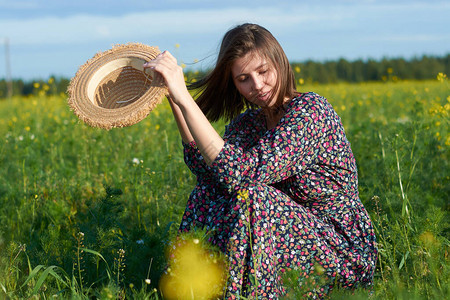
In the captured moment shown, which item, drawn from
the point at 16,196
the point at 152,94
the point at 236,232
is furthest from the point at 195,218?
the point at 16,196

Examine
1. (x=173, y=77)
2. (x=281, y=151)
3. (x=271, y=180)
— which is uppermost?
(x=173, y=77)

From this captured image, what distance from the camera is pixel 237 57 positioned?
2.08 meters

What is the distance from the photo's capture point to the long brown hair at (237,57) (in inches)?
81.1

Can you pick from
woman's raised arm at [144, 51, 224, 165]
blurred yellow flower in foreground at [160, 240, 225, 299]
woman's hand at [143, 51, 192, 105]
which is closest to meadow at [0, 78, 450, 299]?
blurred yellow flower in foreground at [160, 240, 225, 299]

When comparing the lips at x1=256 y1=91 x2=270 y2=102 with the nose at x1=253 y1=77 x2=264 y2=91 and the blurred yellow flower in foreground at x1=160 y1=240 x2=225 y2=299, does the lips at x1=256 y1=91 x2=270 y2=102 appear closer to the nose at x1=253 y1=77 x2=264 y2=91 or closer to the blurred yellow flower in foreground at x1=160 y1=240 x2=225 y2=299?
the nose at x1=253 y1=77 x2=264 y2=91

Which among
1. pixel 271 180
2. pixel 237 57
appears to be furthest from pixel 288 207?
pixel 237 57

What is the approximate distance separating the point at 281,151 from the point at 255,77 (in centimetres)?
35

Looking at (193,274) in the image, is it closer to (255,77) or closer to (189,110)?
(189,110)

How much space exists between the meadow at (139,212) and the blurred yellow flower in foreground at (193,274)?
96mm

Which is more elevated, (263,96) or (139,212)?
(263,96)

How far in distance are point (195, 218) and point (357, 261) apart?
26.4 inches

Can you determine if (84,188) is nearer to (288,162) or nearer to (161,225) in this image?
(161,225)

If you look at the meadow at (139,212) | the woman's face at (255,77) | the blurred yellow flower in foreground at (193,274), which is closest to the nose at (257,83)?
the woman's face at (255,77)

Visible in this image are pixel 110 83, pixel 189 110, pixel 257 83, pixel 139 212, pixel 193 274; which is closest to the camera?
pixel 193 274
